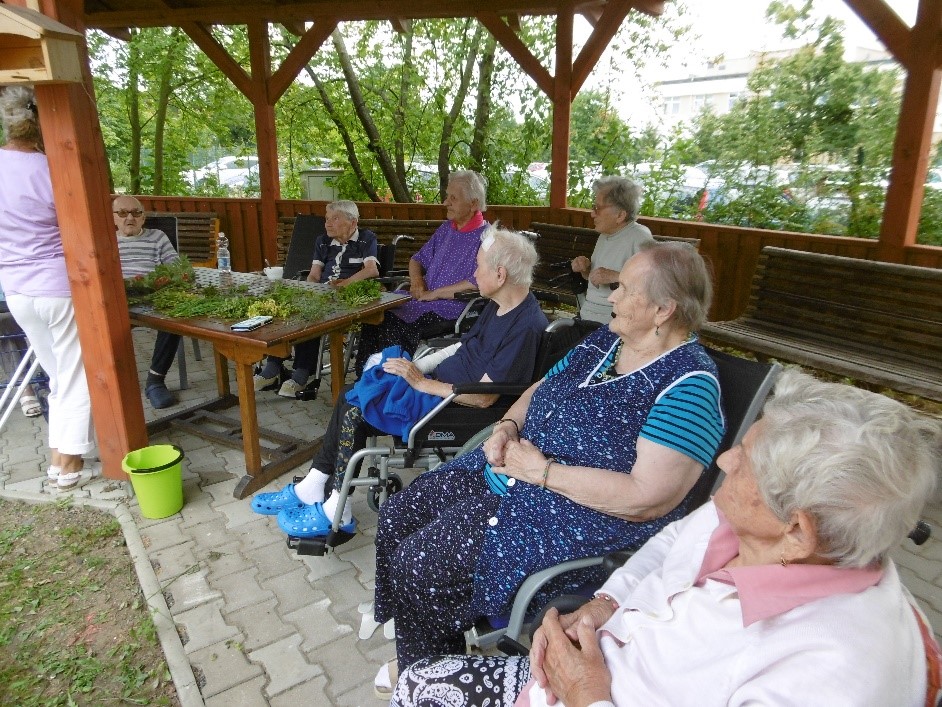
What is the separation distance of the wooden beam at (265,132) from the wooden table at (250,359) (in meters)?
3.16

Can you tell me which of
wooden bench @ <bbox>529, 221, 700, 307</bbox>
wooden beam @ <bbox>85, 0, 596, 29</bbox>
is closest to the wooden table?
wooden bench @ <bbox>529, 221, 700, 307</bbox>

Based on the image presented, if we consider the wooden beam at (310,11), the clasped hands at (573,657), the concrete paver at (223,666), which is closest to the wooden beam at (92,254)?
the concrete paver at (223,666)

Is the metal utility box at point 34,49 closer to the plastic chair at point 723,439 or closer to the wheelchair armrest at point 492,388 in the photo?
the wheelchair armrest at point 492,388

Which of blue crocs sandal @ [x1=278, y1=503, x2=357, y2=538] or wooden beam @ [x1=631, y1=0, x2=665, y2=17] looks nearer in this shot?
blue crocs sandal @ [x1=278, y1=503, x2=357, y2=538]

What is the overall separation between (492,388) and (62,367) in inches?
80.1

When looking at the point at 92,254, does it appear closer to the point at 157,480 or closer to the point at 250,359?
the point at 250,359

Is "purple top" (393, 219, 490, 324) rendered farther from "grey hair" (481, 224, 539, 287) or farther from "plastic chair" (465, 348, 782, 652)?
"plastic chair" (465, 348, 782, 652)

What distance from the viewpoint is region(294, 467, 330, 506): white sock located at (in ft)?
8.20

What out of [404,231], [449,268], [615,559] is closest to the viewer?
[615,559]

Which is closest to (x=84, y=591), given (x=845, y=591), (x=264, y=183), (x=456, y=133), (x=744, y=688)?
(x=744, y=688)

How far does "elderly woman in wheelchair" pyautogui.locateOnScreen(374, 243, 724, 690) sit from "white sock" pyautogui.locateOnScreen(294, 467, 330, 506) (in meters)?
0.72

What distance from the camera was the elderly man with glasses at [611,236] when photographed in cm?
369

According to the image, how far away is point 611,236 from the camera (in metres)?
3.83

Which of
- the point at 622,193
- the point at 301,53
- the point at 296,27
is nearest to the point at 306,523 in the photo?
the point at 622,193
